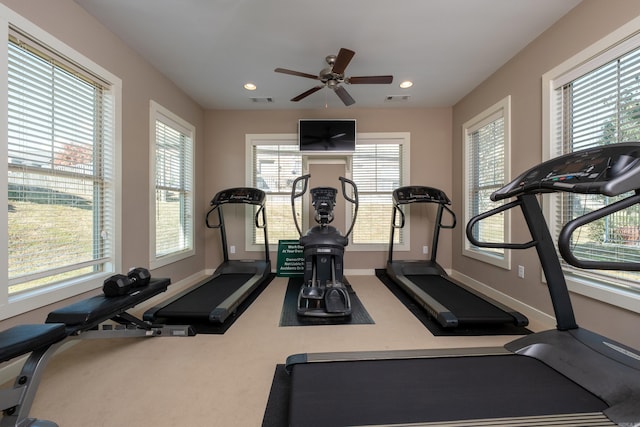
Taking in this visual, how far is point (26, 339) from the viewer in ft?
3.85

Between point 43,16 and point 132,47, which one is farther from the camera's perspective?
point 132,47

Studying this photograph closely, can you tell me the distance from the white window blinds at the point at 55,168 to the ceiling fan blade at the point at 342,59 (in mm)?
2313

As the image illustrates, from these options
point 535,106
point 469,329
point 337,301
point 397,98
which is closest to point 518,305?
point 469,329

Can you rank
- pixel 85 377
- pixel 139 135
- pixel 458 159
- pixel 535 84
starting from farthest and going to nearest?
1. pixel 458 159
2. pixel 139 135
3. pixel 535 84
4. pixel 85 377

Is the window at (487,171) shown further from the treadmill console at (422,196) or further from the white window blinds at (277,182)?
the white window blinds at (277,182)

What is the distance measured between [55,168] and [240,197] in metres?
2.04

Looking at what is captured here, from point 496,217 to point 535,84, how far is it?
1560mm

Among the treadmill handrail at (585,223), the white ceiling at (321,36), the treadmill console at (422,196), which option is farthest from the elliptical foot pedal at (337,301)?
the white ceiling at (321,36)

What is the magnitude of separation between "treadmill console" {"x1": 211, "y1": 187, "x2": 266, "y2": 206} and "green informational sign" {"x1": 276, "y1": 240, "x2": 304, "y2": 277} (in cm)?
86

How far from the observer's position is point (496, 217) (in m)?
3.36

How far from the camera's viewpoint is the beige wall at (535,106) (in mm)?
1967

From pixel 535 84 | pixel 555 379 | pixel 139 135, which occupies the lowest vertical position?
pixel 555 379

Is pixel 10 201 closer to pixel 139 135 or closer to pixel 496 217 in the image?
pixel 139 135

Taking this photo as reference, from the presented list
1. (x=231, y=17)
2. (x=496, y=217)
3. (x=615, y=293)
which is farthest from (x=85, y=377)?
(x=496, y=217)
